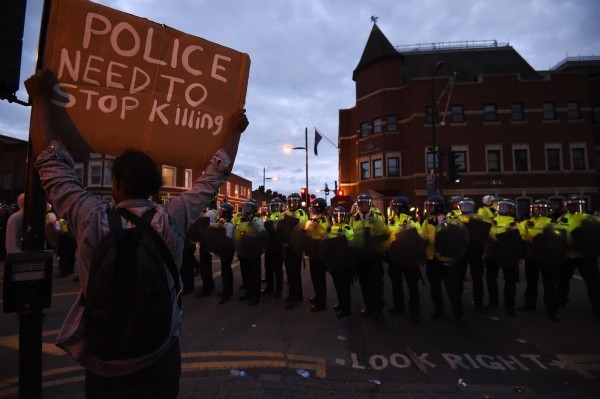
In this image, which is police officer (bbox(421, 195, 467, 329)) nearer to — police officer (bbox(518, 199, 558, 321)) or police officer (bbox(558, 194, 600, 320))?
police officer (bbox(518, 199, 558, 321))

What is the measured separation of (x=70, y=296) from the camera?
7.21 metres

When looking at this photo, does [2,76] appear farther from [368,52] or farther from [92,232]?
[368,52]

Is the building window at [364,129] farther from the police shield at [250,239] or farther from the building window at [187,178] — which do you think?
the police shield at [250,239]

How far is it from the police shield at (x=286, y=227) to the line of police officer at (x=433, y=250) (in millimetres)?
20

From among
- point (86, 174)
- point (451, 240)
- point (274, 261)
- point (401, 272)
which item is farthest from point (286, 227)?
point (86, 174)

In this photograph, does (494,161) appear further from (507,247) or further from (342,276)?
(342,276)

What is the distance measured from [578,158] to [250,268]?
29.9m

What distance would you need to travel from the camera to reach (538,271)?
616 cm

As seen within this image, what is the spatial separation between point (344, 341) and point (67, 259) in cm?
840

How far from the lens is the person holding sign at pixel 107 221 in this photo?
1.59 metres

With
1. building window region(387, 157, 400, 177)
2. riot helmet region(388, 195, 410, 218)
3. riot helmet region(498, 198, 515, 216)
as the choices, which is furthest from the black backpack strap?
building window region(387, 157, 400, 177)

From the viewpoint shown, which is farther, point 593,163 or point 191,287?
point 593,163

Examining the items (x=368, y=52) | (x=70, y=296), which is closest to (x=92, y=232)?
(x=70, y=296)

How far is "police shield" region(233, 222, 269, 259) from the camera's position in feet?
21.1
